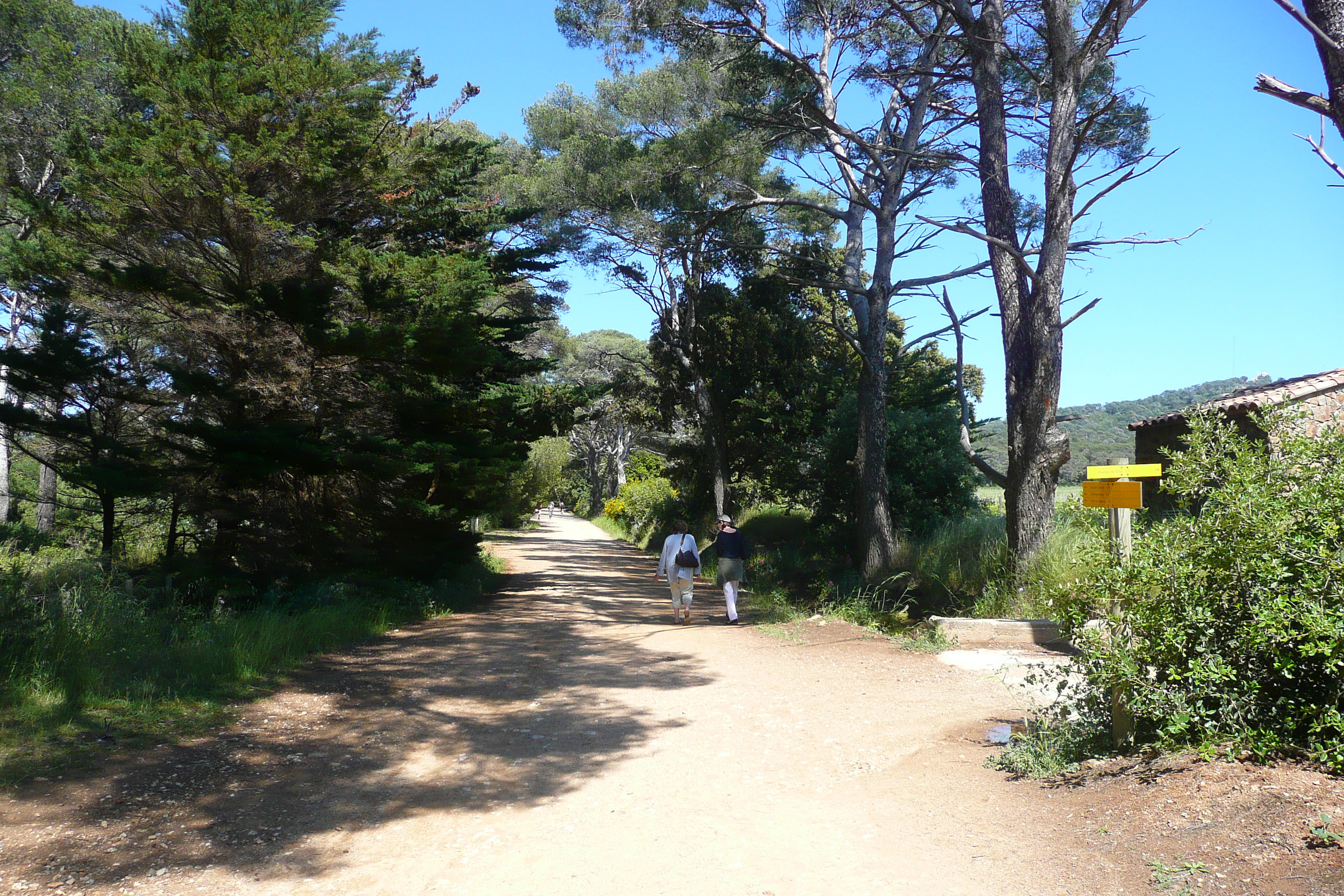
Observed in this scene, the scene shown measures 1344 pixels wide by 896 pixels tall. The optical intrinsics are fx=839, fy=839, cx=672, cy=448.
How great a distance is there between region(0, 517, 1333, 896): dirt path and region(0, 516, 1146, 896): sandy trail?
0.06ft

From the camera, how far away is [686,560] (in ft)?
39.5

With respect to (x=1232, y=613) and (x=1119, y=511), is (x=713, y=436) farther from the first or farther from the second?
(x=1232, y=613)

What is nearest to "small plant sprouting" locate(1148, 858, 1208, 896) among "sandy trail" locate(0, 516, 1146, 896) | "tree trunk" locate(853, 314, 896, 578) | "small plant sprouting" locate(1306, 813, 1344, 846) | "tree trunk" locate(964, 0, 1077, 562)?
"sandy trail" locate(0, 516, 1146, 896)

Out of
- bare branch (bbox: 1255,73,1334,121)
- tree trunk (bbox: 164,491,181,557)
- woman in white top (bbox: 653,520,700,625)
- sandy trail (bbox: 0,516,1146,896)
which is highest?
bare branch (bbox: 1255,73,1334,121)

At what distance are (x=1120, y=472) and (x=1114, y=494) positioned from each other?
1.21 feet

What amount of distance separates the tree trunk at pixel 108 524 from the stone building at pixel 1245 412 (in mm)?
16426

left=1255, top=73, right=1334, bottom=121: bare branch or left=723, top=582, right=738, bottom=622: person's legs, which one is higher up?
left=1255, top=73, right=1334, bottom=121: bare branch

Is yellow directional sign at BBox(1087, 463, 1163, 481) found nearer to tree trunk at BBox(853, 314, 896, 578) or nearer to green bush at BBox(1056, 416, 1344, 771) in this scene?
green bush at BBox(1056, 416, 1344, 771)

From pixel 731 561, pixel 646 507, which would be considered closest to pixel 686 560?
pixel 731 561

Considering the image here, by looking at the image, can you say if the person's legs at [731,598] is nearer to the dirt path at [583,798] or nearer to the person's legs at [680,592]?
the person's legs at [680,592]

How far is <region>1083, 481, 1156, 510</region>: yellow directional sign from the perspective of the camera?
5383 millimetres

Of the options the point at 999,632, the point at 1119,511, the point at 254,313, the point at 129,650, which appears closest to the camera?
the point at 1119,511

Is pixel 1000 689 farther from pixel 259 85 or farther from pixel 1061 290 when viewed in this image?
pixel 259 85

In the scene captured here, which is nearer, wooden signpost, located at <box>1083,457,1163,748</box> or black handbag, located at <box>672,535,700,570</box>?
wooden signpost, located at <box>1083,457,1163,748</box>
